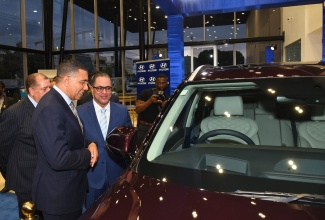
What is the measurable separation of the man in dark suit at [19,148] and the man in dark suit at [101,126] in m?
0.42

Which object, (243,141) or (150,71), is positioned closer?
(243,141)

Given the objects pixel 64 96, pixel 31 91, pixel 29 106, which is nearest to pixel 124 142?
pixel 64 96

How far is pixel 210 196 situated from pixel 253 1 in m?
7.15

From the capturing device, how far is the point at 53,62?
16.4 m

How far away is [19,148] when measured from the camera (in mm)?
2543

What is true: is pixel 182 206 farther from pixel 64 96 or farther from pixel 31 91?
pixel 31 91

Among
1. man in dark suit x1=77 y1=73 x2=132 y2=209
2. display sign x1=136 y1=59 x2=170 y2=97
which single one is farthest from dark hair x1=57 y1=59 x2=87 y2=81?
Answer: display sign x1=136 y1=59 x2=170 y2=97

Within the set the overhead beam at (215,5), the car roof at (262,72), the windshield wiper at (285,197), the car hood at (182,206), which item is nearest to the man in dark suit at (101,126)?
the car roof at (262,72)

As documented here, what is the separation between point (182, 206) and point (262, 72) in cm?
96

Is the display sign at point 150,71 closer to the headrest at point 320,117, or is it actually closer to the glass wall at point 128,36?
the glass wall at point 128,36

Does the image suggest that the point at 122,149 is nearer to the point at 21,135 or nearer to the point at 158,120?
the point at 158,120

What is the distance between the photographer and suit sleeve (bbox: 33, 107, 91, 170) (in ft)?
5.91

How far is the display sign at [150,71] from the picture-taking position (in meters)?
8.67

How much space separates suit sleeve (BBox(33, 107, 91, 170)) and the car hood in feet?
1.83
